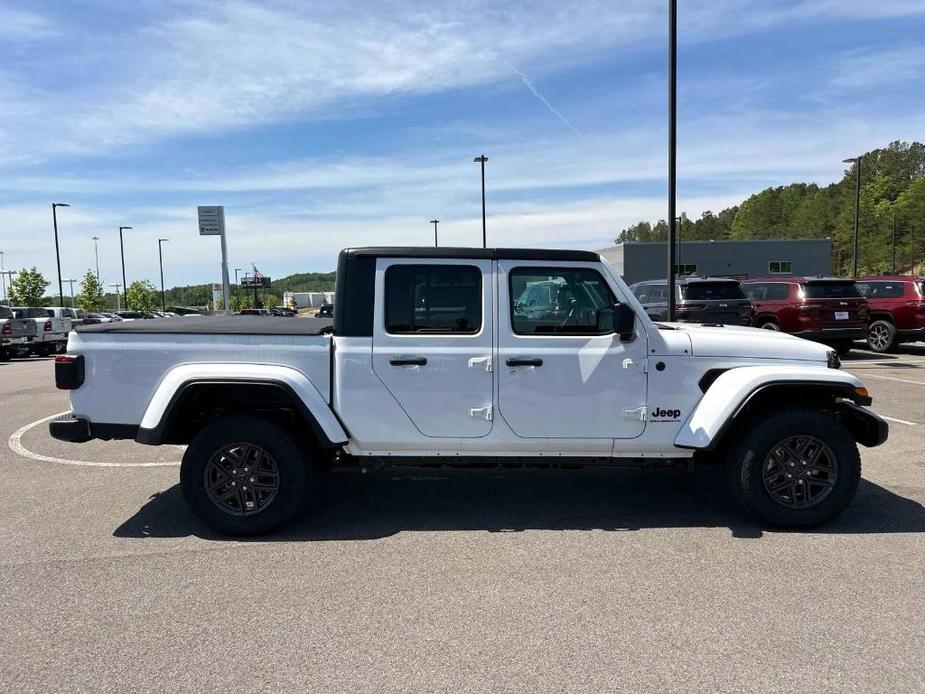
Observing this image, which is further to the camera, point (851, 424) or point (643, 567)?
point (851, 424)

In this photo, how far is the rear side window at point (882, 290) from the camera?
48.9ft

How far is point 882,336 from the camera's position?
1521cm

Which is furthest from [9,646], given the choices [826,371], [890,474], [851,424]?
[890,474]

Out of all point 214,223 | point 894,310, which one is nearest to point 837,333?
point 894,310

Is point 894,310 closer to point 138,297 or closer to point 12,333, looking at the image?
point 12,333

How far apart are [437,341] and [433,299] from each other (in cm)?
29

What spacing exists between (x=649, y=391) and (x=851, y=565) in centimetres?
151

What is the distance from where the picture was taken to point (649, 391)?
4410 millimetres

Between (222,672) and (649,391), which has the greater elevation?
(649,391)

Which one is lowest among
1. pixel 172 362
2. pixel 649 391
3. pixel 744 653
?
pixel 744 653

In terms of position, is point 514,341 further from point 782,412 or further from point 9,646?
point 9,646

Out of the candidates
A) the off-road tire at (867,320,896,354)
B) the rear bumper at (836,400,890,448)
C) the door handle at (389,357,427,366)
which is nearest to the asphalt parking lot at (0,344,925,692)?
the rear bumper at (836,400,890,448)

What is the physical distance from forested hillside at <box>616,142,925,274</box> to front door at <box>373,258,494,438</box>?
87862 mm

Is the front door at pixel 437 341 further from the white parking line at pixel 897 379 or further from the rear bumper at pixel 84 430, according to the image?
the white parking line at pixel 897 379
